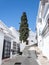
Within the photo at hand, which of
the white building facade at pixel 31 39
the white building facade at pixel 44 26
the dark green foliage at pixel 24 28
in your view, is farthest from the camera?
the white building facade at pixel 31 39

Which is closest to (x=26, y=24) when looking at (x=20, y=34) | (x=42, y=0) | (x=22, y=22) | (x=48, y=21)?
(x=22, y=22)

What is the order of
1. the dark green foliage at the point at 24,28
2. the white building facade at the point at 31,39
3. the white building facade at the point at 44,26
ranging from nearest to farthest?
1. the white building facade at the point at 44,26
2. the dark green foliage at the point at 24,28
3. the white building facade at the point at 31,39

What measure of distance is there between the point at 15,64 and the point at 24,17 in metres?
25.9

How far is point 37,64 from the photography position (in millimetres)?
8570

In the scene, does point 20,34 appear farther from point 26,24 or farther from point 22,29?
point 26,24

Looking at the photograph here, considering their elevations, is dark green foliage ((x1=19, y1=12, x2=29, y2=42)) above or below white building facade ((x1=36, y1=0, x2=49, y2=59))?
above

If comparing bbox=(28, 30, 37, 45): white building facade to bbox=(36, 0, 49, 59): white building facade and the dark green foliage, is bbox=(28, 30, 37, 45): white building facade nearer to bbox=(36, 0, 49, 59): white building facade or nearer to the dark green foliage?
the dark green foliage

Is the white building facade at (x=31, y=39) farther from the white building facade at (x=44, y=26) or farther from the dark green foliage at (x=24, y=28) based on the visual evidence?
the white building facade at (x=44, y=26)

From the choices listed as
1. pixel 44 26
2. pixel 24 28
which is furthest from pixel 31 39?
pixel 44 26

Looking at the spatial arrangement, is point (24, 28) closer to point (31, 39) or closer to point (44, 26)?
point (31, 39)

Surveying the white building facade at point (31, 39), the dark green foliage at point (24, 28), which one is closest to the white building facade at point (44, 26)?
the dark green foliage at point (24, 28)

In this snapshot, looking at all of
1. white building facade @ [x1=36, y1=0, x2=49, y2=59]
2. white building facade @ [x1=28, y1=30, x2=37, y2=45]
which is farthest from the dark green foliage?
white building facade @ [x1=36, y1=0, x2=49, y2=59]

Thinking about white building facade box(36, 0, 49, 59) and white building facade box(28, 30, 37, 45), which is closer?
white building facade box(36, 0, 49, 59)

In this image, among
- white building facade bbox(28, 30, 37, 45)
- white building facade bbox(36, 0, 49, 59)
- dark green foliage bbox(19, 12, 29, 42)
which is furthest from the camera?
white building facade bbox(28, 30, 37, 45)
